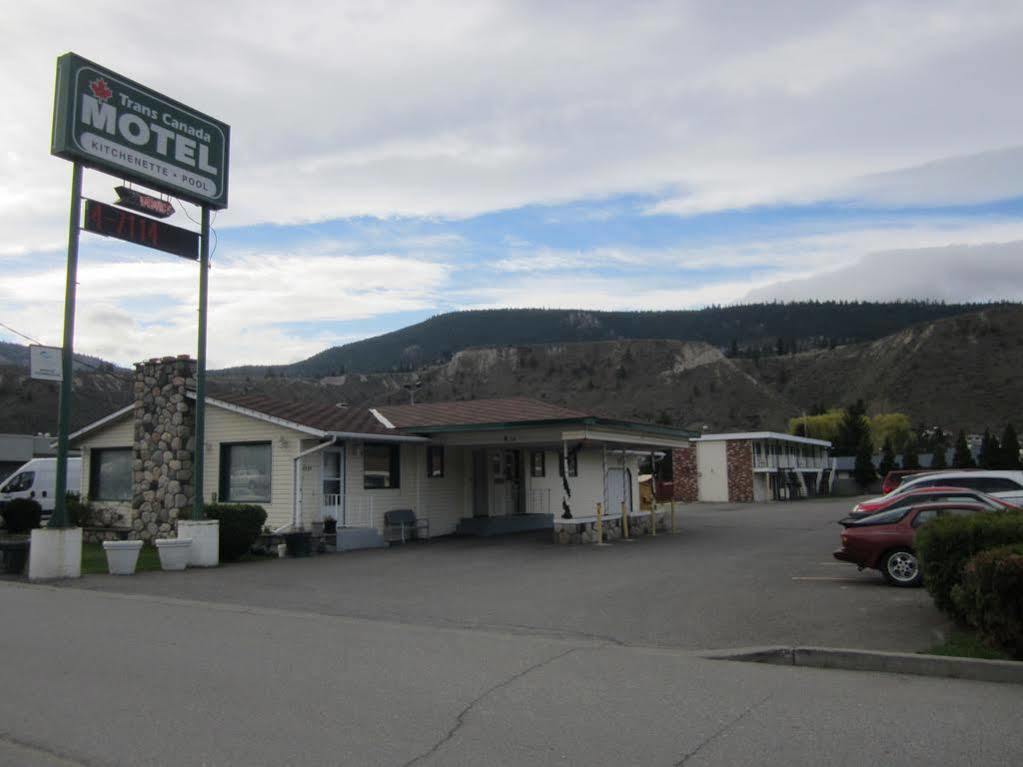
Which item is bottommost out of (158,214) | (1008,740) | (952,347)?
(1008,740)

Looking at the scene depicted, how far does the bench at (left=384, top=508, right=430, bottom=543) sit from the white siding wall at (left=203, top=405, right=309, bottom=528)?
2651 millimetres

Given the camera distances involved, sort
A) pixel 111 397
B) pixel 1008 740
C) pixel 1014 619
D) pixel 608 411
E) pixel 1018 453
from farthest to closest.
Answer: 1. pixel 608 411
2. pixel 111 397
3. pixel 1018 453
4. pixel 1014 619
5. pixel 1008 740

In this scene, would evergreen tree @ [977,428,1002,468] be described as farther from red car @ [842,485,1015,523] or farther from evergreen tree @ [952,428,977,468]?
red car @ [842,485,1015,523]

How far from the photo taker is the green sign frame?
15.2 meters

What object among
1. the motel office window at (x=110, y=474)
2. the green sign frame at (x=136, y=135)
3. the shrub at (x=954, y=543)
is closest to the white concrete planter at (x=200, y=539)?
the green sign frame at (x=136, y=135)

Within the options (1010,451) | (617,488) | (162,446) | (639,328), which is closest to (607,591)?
(162,446)

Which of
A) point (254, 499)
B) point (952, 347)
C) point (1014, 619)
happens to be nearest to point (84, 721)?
point (1014, 619)

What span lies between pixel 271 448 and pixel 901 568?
14.3 metres

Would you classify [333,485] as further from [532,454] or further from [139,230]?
[532,454]

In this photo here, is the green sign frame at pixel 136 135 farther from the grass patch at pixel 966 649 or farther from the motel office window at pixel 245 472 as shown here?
the grass patch at pixel 966 649

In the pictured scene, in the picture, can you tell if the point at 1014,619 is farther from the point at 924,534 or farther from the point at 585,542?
the point at 585,542

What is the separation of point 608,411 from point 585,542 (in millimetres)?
71592

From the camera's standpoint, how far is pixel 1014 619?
777cm

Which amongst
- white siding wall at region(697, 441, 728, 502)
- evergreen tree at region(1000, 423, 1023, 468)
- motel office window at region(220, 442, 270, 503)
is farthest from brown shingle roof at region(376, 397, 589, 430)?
evergreen tree at region(1000, 423, 1023, 468)
